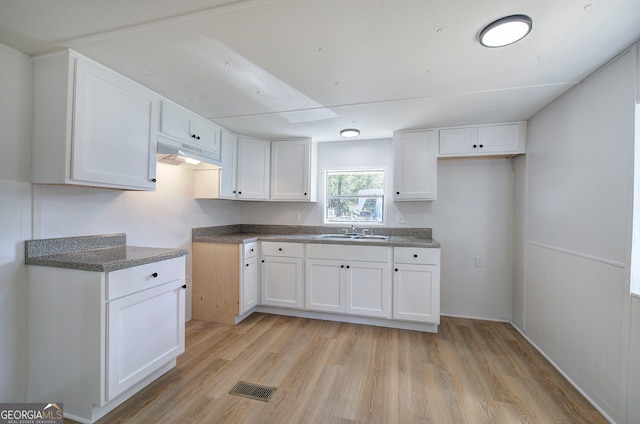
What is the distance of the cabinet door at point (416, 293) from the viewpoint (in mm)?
2725

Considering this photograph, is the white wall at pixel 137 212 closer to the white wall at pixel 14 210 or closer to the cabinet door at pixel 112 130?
the white wall at pixel 14 210

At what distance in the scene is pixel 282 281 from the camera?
10.4 ft

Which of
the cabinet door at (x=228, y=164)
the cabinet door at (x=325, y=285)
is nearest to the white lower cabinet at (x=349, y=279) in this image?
the cabinet door at (x=325, y=285)

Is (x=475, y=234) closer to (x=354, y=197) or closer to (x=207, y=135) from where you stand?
(x=354, y=197)

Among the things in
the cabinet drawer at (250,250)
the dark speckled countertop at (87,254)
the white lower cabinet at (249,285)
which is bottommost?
the white lower cabinet at (249,285)

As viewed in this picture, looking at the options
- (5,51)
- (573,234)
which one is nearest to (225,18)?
(5,51)

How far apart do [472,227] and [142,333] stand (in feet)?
11.2

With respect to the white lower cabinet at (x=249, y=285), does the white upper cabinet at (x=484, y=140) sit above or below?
above

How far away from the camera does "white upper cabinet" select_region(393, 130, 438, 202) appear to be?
3.02 metres

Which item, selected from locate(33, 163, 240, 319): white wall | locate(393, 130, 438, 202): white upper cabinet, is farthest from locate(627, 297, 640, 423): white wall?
locate(33, 163, 240, 319): white wall

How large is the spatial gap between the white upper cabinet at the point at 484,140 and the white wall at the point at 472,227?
1.01ft

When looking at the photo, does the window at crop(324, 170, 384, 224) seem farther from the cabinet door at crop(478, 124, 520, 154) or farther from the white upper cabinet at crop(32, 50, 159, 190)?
the white upper cabinet at crop(32, 50, 159, 190)

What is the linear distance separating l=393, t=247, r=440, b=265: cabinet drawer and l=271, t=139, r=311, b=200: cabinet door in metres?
1.35

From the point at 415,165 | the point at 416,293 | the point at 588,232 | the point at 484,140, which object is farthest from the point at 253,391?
the point at 484,140
